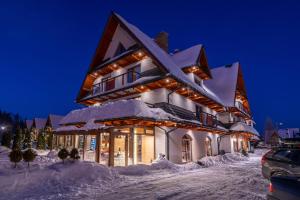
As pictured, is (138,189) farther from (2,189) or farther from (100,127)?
(100,127)

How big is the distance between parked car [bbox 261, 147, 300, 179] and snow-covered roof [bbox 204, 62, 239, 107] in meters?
19.3

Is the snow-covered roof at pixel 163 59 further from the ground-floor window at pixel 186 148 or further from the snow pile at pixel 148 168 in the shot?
the snow pile at pixel 148 168

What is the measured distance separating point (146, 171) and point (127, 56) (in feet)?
35.2

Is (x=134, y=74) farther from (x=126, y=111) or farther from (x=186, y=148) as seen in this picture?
(x=186, y=148)

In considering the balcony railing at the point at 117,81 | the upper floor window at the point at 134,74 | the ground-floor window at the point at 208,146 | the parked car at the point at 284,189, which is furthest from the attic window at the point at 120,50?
the parked car at the point at 284,189

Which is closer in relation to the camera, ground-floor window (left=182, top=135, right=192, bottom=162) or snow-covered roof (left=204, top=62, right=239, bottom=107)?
ground-floor window (left=182, top=135, right=192, bottom=162)

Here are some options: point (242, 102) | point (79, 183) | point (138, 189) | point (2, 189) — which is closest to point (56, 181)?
point (79, 183)

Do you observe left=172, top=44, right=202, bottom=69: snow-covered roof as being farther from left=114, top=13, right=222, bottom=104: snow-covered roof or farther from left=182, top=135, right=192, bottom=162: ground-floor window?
left=182, top=135, right=192, bottom=162: ground-floor window

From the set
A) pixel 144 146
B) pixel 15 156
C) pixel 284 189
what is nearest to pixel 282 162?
pixel 284 189

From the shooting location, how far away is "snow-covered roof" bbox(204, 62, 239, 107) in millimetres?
29119

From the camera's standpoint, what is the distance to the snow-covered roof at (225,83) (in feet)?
95.5

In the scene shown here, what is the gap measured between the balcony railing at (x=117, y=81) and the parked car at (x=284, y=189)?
1572 cm

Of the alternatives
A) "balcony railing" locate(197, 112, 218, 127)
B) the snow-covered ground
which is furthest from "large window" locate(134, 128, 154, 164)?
"balcony railing" locate(197, 112, 218, 127)

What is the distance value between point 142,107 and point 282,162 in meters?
8.25
